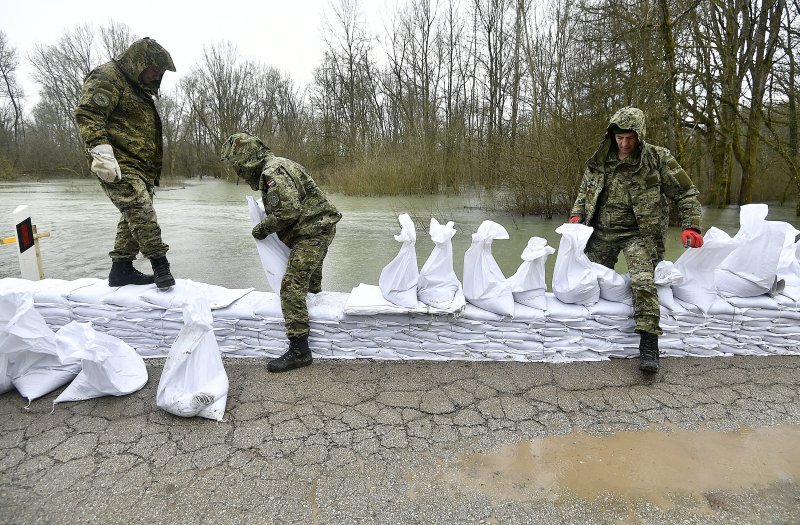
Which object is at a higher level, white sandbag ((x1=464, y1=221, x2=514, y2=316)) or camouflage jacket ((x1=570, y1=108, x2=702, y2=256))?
camouflage jacket ((x1=570, y1=108, x2=702, y2=256))

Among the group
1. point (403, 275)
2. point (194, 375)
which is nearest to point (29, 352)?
point (194, 375)

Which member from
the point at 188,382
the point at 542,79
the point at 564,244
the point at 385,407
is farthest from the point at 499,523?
the point at 542,79

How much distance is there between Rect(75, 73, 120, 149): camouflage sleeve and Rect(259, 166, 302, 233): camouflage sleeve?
1058 millimetres

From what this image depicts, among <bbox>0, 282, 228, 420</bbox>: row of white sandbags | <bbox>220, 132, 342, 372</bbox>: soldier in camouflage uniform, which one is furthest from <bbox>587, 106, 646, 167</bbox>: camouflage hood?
<bbox>0, 282, 228, 420</bbox>: row of white sandbags

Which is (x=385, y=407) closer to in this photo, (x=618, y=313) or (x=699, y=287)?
(x=618, y=313)

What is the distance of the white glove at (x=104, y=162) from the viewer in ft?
9.57

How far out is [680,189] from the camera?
3.13 meters

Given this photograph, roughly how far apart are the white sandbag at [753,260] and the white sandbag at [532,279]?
115 cm

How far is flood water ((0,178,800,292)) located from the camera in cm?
567

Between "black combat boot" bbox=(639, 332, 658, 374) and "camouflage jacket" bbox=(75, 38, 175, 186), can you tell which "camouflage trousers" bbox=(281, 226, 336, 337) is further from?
"black combat boot" bbox=(639, 332, 658, 374)

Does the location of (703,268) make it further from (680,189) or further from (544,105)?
(544,105)

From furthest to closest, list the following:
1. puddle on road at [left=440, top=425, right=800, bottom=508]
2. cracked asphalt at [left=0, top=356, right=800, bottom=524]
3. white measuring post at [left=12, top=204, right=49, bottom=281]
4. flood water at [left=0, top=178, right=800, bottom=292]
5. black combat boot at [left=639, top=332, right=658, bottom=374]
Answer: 1. flood water at [left=0, top=178, right=800, bottom=292]
2. white measuring post at [left=12, top=204, right=49, bottom=281]
3. black combat boot at [left=639, top=332, right=658, bottom=374]
4. puddle on road at [left=440, top=425, right=800, bottom=508]
5. cracked asphalt at [left=0, top=356, right=800, bottom=524]

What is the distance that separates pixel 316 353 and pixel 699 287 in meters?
2.41

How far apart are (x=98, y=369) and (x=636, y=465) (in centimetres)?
262
